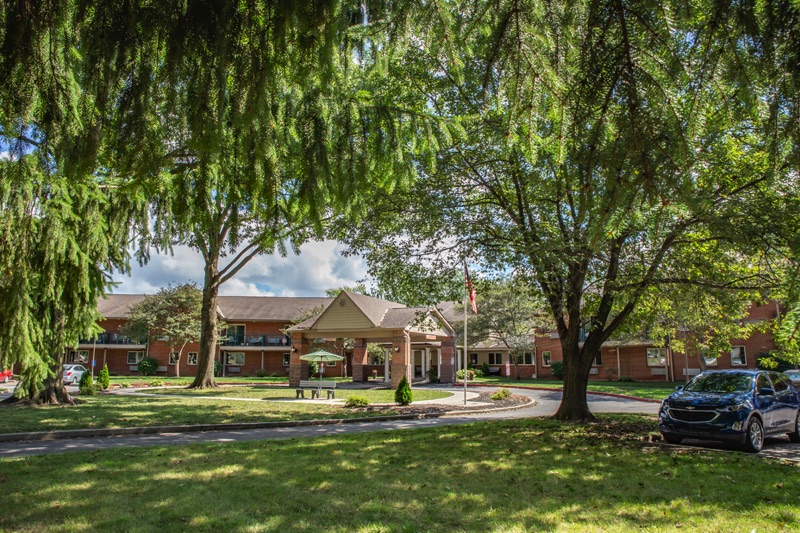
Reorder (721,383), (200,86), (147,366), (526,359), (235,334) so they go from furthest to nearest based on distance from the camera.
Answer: (235,334)
(526,359)
(147,366)
(721,383)
(200,86)

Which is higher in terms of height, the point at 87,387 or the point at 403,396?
the point at 87,387

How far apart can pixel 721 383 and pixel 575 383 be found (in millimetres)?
3613

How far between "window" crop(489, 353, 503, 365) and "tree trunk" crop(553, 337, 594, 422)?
41.3 metres

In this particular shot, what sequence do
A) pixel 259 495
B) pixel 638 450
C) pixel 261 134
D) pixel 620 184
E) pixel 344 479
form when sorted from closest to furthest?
1. pixel 620 184
2. pixel 261 134
3. pixel 259 495
4. pixel 344 479
5. pixel 638 450

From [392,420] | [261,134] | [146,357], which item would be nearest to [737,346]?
[392,420]

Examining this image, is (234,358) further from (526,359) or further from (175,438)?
(175,438)

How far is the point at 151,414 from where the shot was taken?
1500cm

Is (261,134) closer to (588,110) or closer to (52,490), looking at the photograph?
(588,110)

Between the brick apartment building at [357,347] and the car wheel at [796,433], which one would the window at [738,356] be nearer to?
the brick apartment building at [357,347]

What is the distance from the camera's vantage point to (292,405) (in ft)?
63.1

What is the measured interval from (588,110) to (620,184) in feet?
1.68

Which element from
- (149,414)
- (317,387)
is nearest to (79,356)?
(317,387)

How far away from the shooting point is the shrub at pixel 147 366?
47422 millimetres

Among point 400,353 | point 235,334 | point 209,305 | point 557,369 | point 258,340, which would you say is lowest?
point 557,369
